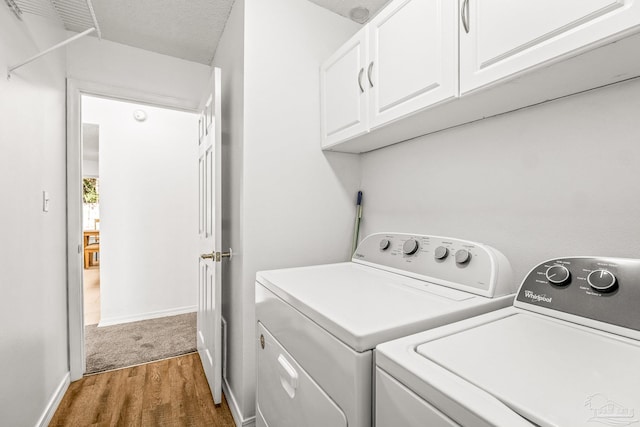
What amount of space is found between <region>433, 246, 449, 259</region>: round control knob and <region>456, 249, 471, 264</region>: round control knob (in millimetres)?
46

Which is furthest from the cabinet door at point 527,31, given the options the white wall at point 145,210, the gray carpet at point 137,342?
the white wall at point 145,210

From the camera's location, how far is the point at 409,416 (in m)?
0.56

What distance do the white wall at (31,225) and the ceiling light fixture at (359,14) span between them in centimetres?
168

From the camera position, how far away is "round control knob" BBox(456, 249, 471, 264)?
1.05 m

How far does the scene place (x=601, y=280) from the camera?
76 cm

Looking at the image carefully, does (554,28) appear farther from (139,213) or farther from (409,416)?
(139,213)

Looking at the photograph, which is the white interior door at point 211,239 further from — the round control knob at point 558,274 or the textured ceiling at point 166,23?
the round control knob at point 558,274

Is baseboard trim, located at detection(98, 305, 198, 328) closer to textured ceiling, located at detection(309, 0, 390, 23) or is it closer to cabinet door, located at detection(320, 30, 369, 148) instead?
cabinet door, located at detection(320, 30, 369, 148)

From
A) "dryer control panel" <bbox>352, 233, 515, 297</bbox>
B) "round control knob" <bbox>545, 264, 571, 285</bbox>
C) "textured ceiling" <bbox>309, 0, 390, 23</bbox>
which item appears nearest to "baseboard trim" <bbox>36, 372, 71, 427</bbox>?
"dryer control panel" <bbox>352, 233, 515, 297</bbox>

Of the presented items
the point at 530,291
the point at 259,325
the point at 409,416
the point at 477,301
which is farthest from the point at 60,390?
the point at 530,291

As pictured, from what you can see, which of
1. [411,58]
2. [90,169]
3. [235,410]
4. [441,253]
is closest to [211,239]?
[235,410]

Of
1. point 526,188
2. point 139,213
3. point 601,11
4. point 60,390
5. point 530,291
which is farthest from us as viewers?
point 139,213

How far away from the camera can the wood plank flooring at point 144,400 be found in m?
1.74

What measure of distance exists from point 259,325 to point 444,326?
31.6 inches
